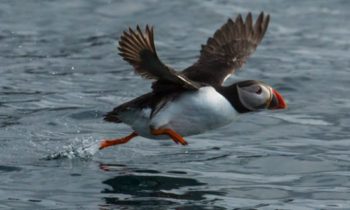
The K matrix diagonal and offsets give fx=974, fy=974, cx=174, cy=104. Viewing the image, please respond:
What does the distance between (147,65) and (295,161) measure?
2.09 meters

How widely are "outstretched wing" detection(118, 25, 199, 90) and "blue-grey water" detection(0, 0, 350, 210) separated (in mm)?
930

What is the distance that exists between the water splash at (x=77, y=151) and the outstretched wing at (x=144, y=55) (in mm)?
1294

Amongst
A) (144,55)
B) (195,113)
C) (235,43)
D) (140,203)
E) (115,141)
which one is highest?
(235,43)

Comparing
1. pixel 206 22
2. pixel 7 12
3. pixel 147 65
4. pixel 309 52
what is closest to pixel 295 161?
pixel 147 65

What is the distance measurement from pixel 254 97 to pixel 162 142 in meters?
1.52

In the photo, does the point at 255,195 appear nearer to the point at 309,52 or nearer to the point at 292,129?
the point at 292,129

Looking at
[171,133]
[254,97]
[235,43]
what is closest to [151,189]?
[171,133]

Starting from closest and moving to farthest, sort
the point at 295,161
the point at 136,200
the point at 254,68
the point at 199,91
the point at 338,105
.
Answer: the point at 136,200 → the point at 199,91 → the point at 295,161 → the point at 338,105 → the point at 254,68

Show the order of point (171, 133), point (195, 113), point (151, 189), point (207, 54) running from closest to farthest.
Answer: point (151, 189), point (171, 133), point (195, 113), point (207, 54)

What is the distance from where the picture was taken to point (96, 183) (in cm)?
818

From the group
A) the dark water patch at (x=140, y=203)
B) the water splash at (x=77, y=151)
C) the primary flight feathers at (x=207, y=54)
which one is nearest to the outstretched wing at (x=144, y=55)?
the primary flight feathers at (x=207, y=54)

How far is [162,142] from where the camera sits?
32.2 feet

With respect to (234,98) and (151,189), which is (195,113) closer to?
(234,98)

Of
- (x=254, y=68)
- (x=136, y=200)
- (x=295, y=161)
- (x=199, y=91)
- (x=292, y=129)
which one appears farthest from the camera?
(x=254, y=68)
